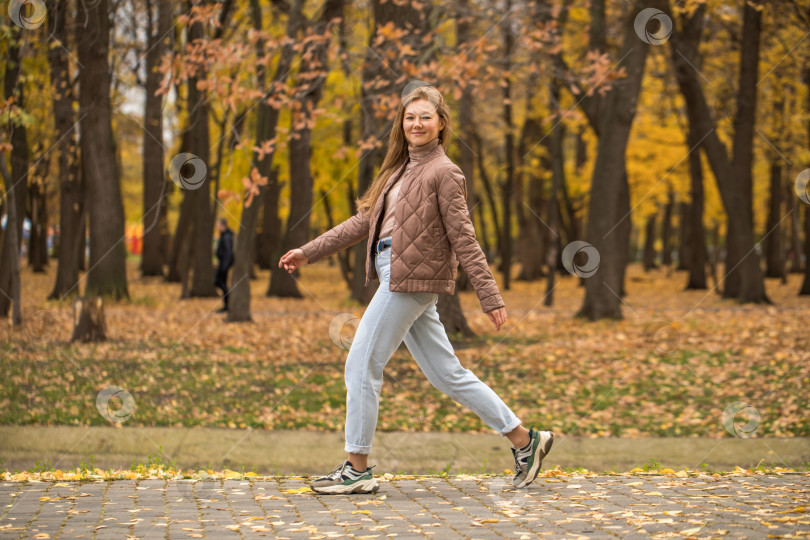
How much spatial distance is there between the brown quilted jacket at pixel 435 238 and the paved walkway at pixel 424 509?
3.33 ft

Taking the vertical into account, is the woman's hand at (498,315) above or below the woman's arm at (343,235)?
below

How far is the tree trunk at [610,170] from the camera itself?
14641 millimetres

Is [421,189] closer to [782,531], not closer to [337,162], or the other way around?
[782,531]

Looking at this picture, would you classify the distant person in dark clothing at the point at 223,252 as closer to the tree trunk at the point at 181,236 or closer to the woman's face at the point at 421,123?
the tree trunk at the point at 181,236

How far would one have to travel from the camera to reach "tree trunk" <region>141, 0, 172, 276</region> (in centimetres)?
1784

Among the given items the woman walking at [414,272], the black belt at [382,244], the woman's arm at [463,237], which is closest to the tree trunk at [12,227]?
the woman walking at [414,272]

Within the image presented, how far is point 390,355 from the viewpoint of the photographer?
15.0 feet

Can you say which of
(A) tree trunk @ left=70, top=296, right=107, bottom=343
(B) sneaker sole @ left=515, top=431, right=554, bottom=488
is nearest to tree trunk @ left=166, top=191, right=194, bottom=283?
(A) tree trunk @ left=70, top=296, right=107, bottom=343

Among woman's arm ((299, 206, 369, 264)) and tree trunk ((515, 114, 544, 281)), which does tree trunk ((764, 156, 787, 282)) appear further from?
woman's arm ((299, 206, 369, 264))

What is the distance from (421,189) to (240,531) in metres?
1.85

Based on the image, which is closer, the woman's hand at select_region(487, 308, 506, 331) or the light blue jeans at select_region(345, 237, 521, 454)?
the woman's hand at select_region(487, 308, 506, 331)

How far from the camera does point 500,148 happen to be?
3641cm

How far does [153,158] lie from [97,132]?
44.3 feet

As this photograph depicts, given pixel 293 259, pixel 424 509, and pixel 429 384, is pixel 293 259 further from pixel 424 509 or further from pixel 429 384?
pixel 429 384
